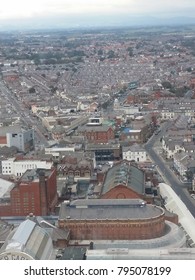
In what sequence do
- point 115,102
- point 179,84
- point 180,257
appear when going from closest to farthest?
point 180,257 < point 115,102 < point 179,84

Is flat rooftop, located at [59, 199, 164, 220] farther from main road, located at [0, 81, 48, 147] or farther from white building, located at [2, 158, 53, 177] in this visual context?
main road, located at [0, 81, 48, 147]

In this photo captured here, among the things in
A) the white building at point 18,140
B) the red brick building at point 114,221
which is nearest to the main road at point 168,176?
the red brick building at point 114,221

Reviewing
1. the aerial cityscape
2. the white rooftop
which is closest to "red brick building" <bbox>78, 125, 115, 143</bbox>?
the aerial cityscape

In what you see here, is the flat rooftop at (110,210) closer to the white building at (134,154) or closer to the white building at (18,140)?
the white building at (134,154)

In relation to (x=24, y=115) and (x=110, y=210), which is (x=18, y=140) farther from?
(x=110, y=210)

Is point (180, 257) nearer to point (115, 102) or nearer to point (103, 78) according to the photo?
point (115, 102)

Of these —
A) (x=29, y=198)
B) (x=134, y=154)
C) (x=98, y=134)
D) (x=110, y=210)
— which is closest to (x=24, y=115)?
(x=98, y=134)

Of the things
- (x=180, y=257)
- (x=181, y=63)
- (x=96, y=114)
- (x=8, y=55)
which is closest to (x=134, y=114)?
(x=96, y=114)

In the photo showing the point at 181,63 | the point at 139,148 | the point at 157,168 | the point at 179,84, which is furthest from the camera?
the point at 181,63
